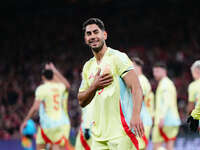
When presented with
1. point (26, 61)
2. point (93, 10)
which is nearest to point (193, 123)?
point (26, 61)

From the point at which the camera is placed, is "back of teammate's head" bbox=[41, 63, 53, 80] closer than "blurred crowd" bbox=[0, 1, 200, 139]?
Yes

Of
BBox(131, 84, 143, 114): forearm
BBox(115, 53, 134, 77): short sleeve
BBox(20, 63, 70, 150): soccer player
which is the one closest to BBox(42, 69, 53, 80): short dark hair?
BBox(20, 63, 70, 150): soccer player

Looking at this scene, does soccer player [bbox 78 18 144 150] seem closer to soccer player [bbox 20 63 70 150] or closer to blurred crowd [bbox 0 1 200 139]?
soccer player [bbox 20 63 70 150]

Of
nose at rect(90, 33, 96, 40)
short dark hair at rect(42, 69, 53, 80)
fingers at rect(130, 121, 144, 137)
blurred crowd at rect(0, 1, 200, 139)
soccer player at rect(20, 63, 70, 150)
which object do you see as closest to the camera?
fingers at rect(130, 121, 144, 137)

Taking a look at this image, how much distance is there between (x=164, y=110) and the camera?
32.5 feet

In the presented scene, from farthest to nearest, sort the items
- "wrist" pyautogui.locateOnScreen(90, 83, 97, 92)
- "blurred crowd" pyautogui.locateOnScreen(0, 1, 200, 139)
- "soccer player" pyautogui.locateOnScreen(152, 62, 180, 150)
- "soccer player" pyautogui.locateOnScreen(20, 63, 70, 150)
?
"blurred crowd" pyautogui.locateOnScreen(0, 1, 200, 139)
"soccer player" pyautogui.locateOnScreen(152, 62, 180, 150)
"soccer player" pyautogui.locateOnScreen(20, 63, 70, 150)
"wrist" pyautogui.locateOnScreen(90, 83, 97, 92)

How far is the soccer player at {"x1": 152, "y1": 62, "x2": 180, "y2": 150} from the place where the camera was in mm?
9992

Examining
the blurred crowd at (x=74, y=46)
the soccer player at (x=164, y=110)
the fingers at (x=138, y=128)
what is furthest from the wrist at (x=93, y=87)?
the blurred crowd at (x=74, y=46)

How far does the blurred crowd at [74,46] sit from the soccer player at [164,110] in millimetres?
5227

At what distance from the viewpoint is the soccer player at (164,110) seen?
9992mm

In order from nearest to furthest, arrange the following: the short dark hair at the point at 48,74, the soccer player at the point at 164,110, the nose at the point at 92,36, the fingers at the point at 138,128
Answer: the fingers at the point at 138,128
the nose at the point at 92,36
the short dark hair at the point at 48,74
the soccer player at the point at 164,110

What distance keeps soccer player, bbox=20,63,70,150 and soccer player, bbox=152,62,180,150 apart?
6.51 feet

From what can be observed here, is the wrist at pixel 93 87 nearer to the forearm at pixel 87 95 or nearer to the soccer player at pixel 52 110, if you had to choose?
the forearm at pixel 87 95

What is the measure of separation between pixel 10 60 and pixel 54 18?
3.31 m
